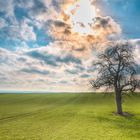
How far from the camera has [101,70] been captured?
163ft

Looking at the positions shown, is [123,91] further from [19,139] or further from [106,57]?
[19,139]

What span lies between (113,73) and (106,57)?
3827mm

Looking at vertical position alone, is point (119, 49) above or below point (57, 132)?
above

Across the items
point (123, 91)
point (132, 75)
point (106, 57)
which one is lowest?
point (123, 91)

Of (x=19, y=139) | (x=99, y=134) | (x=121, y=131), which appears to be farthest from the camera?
(x=121, y=131)

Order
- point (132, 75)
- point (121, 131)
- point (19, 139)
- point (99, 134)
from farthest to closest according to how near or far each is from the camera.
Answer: point (132, 75)
point (121, 131)
point (99, 134)
point (19, 139)

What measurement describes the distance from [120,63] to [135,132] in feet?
71.3

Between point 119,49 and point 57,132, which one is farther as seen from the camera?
point 119,49

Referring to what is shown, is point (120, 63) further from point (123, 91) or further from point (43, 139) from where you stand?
point (43, 139)

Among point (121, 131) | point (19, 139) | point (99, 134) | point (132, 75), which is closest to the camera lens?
point (19, 139)

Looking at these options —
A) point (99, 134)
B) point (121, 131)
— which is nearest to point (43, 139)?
point (99, 134)

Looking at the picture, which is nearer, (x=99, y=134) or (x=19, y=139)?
(x=19, y=139)

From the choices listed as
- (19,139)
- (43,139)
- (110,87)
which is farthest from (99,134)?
(110,87)

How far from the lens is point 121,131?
29.8 m
